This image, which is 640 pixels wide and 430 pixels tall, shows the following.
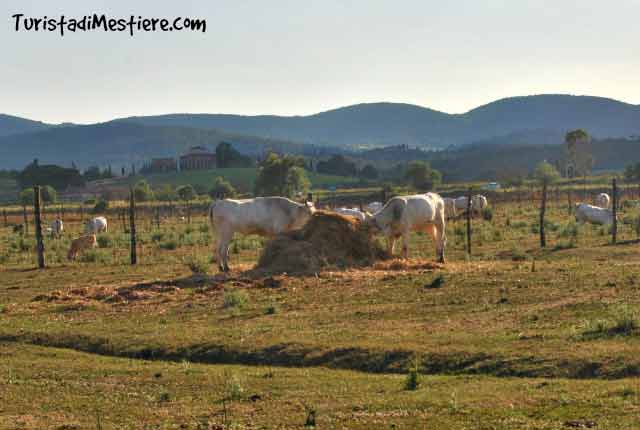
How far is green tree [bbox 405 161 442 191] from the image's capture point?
3922 inches

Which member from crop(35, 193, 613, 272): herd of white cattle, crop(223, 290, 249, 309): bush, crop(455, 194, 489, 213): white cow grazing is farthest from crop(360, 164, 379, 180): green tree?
crop(223, 290, 249, 309): bush

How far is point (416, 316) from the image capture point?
16.7 m

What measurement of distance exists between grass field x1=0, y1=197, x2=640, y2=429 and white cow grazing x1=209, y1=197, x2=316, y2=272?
132 cm

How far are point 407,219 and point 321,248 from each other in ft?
12.1

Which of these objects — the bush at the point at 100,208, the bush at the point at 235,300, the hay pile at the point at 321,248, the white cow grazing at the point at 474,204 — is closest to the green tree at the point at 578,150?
the white cow grazing at the point at 474,204

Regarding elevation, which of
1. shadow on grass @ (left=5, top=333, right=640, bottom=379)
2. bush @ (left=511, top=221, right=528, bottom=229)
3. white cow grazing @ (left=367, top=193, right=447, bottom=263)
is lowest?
shadow on grass @ (left=5, top=333, right=640, bottom=379)

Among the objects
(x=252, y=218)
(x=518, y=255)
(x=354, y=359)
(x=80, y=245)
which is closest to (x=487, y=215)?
(x=518, y=255)

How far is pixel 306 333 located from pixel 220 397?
401 centimetres

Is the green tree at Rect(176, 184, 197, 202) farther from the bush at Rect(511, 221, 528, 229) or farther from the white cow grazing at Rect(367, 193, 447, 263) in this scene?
the white cow grazing at Rect(367, 193, 447, 263)

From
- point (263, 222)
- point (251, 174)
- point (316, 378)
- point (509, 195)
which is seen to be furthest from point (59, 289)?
point (251, 174)

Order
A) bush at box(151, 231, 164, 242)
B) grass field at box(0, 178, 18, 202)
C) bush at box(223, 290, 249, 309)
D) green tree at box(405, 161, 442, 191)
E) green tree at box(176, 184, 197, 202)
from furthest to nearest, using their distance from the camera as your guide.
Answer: grass field at box(0, 178, 18, 202)
green tree at box(405, 161, 442, 191)
green tree at box(176, 184, 197, 202)
bush at box(151, 231, 164, 242)
bush at box(223, 290, 249, 309)

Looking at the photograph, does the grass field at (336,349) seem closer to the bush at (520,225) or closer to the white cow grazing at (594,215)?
the white cow grazing at (594,215)

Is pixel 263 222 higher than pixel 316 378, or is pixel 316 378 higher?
pixel 263 222

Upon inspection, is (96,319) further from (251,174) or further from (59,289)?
(251,174)
